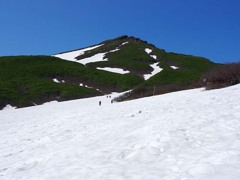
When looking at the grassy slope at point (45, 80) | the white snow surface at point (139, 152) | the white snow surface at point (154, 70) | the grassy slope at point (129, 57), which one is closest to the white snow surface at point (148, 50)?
the grassy slope at point (129, 57)

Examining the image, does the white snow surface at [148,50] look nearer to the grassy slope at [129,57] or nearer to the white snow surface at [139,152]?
the grassy slope at [129,57]

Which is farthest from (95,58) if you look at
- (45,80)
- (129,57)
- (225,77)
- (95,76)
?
(225,77)

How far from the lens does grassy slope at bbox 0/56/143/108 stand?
5591 centimetres

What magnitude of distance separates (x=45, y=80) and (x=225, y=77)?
168 feet

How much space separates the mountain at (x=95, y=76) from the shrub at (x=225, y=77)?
9.16 metres

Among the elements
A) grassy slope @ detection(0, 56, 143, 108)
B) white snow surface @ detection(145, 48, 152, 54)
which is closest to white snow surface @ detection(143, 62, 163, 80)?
grassy slope @ detection(0, 56, 143, 108)

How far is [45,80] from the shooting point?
Result: 69.4m

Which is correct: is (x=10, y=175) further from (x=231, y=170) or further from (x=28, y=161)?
(x=231, y=170)

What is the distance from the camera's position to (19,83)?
66.0 meters

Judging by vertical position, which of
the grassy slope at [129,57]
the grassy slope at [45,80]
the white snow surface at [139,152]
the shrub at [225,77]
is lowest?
the white snow surface at [139,152]

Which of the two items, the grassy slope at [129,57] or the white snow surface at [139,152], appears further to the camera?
the grassy slope at [129,57]

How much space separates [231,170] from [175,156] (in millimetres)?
1426

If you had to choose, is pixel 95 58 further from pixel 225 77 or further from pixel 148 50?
pixel 225 77

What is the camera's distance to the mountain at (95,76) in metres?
54.0
